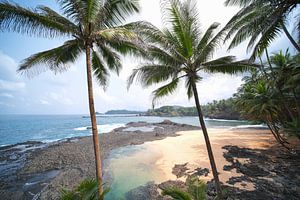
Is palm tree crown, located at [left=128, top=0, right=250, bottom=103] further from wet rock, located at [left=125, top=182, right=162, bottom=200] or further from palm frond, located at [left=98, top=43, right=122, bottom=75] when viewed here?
wet rock, located at [left=125, top=182, right=162, bottom=200]

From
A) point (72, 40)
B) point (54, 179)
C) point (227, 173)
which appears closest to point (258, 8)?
point (72, 40)

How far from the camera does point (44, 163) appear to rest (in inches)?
580

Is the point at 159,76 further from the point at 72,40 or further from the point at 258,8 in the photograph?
the point at 258,8

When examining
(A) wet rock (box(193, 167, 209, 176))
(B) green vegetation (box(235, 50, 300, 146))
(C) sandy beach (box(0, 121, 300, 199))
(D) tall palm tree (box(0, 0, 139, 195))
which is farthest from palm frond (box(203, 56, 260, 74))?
(A) wet rock (box(193, 167, 209, 176))

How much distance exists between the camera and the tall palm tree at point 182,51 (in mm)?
5496

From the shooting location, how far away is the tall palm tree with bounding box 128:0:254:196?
5496 mm

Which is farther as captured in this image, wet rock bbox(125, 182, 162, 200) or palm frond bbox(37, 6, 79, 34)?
wet rock bbox(125, 182, 162, 200)

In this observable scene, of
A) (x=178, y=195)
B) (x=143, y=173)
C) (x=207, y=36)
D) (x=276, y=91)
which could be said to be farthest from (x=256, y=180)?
(x=276, y=91)

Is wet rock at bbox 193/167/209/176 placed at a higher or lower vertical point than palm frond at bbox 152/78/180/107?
lower

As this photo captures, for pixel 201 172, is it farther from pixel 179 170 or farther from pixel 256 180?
pixel 256 180

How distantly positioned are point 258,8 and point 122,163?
13.6 meters

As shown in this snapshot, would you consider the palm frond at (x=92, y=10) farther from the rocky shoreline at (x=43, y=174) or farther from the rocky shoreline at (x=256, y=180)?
the rocky shoreline at (x=43, y=174)

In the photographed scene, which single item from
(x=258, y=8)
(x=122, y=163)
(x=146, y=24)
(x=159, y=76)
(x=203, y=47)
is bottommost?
(x=122, y=163)

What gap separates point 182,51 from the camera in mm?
5762
